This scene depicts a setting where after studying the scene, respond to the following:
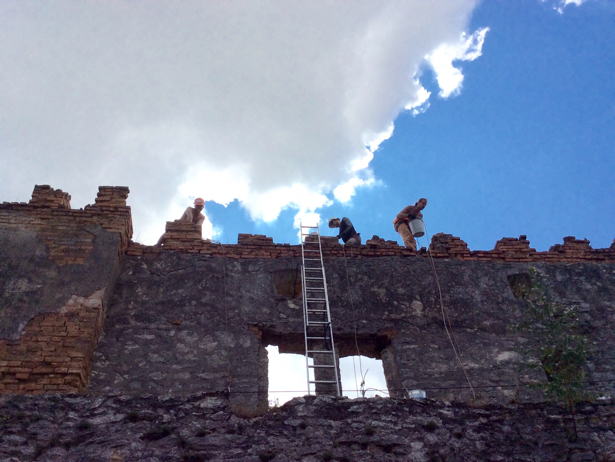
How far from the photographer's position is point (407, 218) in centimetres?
1043

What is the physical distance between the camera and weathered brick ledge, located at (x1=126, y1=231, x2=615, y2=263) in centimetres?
910

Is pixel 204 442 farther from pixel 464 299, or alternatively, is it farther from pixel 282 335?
pixel 464 299

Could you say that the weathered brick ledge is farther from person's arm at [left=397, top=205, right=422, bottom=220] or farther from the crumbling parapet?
the crumbling parapet

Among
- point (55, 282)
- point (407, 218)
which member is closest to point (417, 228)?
point (407, 218)

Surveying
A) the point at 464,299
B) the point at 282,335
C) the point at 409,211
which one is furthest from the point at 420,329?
the point at 409,211

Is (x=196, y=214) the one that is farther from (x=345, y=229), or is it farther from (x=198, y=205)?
(x=345, y=229)

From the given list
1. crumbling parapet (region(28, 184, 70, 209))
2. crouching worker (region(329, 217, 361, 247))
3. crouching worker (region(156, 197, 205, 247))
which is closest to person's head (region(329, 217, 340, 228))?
crouching worker (region(329, 217, 361, 247))

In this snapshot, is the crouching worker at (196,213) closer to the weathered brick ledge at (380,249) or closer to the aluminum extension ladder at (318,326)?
the weathered brick ledge at (380,249)

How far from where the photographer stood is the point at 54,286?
776cm

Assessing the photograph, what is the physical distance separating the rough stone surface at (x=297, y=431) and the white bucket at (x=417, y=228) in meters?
4.04

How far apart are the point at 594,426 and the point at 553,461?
69cm

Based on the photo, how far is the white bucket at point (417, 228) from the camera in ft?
31.9

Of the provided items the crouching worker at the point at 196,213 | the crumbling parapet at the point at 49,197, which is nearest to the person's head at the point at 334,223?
the crouching worker at the point at 196,213

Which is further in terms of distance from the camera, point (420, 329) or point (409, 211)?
point (409, 211)
